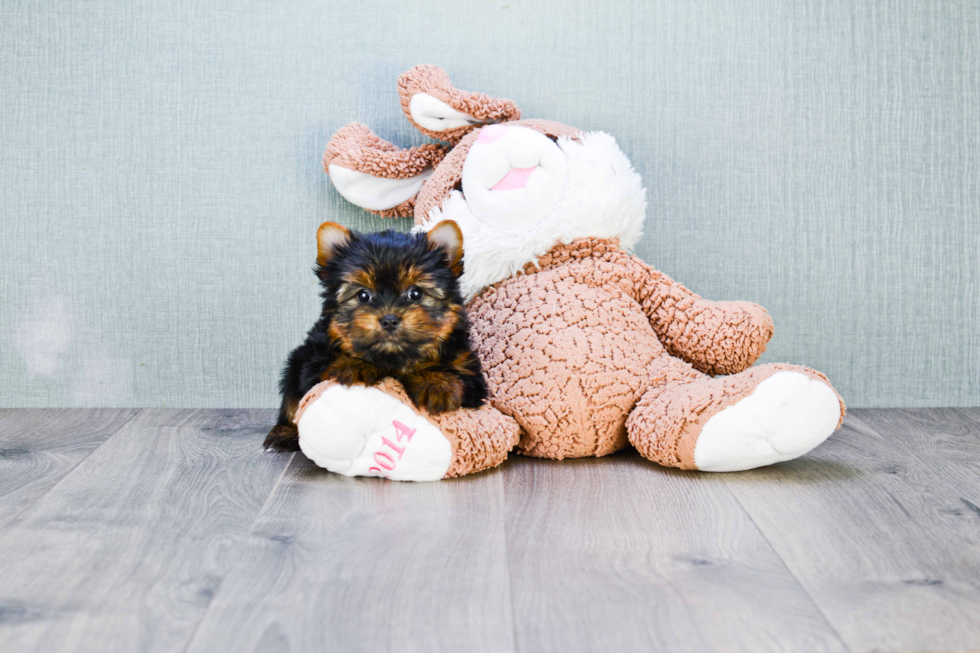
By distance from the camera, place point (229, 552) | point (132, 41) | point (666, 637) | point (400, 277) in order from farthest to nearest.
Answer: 1. point (132, 41)
2. point (400, 277)
3. point (229, 552)
4. point (666, 637)

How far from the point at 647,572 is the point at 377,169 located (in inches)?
42.1

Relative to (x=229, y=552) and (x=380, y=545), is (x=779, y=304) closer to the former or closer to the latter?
(x=380, y=545)

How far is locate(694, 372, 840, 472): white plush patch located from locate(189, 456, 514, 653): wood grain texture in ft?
1.28

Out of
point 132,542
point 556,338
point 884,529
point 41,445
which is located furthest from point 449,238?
point 41,445

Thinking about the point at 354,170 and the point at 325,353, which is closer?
the point at 325,353

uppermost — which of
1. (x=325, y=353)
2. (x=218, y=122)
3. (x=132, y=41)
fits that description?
(x=132, y=41)

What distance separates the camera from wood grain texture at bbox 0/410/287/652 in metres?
0.83

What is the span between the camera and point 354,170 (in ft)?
5.50

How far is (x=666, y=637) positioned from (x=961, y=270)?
5.08ft

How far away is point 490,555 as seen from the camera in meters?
1.01

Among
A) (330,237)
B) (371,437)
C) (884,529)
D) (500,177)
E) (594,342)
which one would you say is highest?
(500,177)

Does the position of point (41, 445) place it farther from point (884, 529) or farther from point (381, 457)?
point (884, 529)

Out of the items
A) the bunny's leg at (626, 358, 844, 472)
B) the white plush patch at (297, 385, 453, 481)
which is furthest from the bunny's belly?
the white plush patch at (297, 385, 453, 481)

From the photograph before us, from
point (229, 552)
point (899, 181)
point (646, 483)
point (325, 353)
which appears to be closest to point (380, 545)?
point (229, 552)
